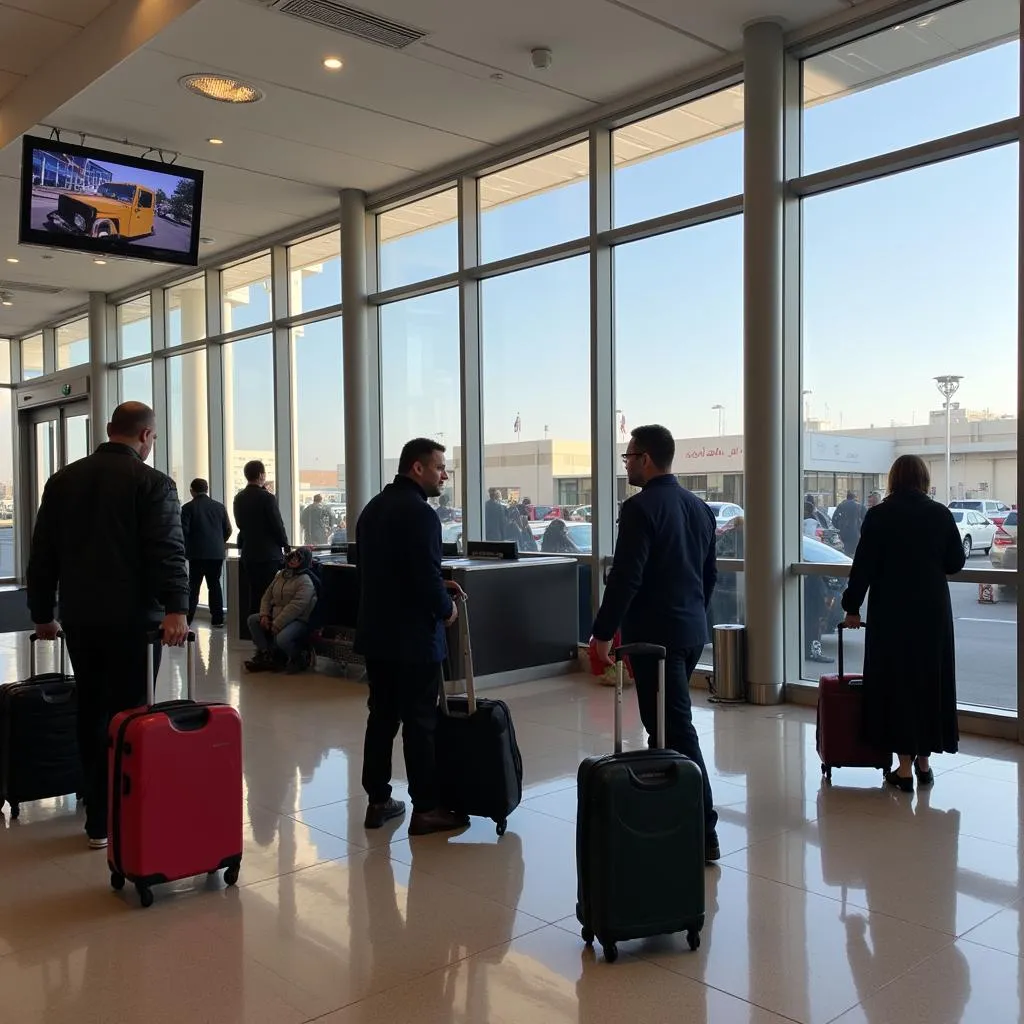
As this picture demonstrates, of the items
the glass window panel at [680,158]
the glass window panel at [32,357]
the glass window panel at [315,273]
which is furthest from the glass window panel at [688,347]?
the glass window panel at [32,357]

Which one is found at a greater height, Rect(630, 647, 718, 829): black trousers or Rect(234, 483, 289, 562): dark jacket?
Rect(234, 483, 289, 562): dark jacket

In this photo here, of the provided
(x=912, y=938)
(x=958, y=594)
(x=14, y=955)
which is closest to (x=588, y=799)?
(x=912, y=938)

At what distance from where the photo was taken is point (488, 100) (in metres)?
7.17

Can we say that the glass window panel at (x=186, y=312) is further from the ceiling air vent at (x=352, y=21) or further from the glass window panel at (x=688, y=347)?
the ceiling air vent at (x=352, y=21)

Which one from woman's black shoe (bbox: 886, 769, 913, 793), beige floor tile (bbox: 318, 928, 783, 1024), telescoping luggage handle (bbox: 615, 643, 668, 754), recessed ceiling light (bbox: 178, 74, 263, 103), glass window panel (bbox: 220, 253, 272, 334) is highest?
recessed ceiling light (bbox: 178, 74, 263, 103)

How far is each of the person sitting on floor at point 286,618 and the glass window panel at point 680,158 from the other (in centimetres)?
346

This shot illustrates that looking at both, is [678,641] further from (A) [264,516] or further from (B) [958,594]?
(A) [264,516]

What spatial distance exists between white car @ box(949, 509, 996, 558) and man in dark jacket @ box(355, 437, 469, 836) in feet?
10.6

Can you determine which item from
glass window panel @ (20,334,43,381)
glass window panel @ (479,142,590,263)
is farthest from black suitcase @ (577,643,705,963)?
A: glass window panel @ (20,334,43,381)

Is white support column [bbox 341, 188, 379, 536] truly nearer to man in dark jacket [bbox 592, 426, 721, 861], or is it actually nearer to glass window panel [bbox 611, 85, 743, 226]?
glass window panel [bbox 611, 85, 743, 226]

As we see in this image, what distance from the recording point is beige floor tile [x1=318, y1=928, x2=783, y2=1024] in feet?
8.36

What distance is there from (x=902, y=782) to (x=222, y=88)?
5.84 meters

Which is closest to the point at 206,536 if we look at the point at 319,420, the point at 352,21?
the point at 319,420

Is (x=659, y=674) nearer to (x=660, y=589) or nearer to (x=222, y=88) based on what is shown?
(x=660, y=589)
